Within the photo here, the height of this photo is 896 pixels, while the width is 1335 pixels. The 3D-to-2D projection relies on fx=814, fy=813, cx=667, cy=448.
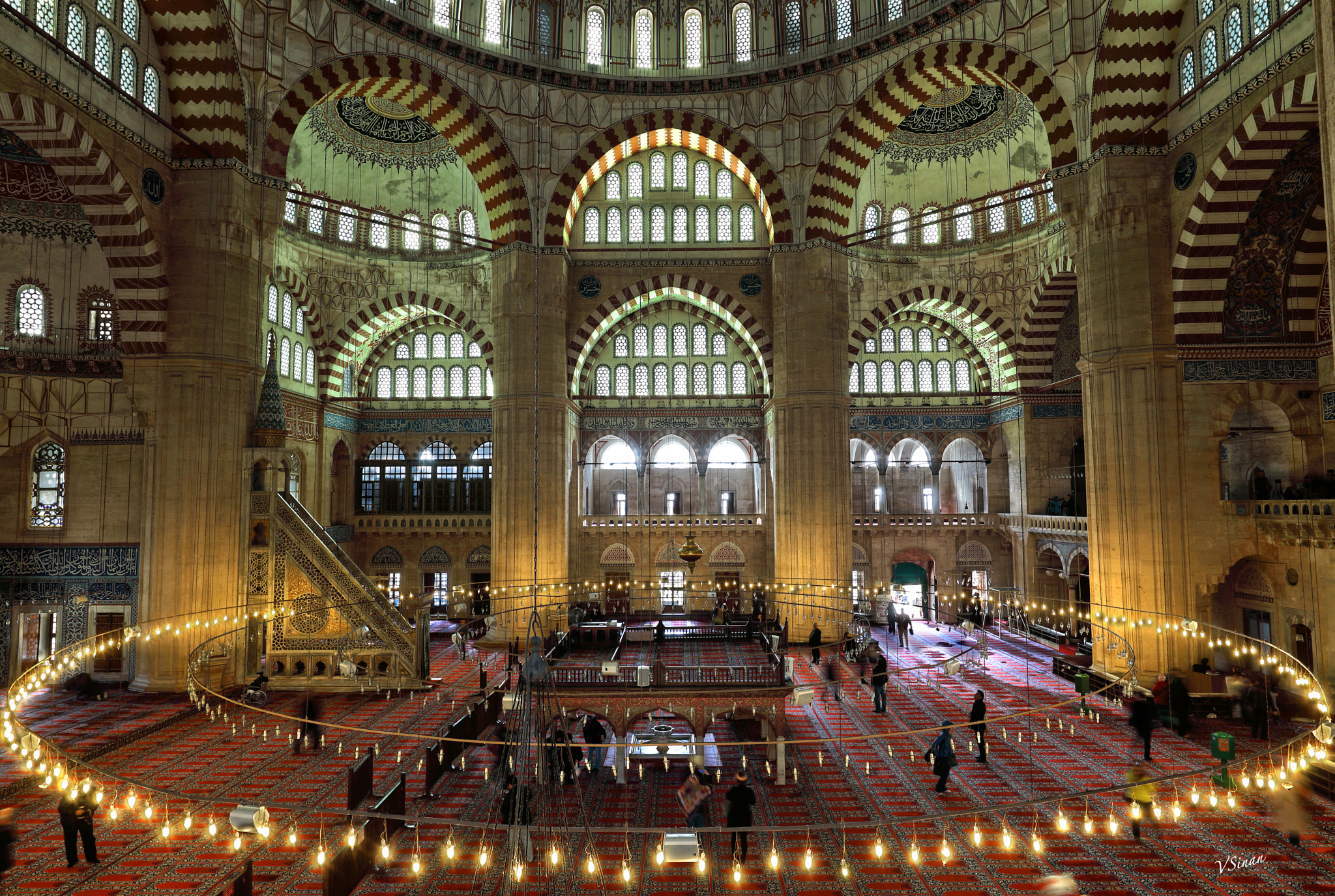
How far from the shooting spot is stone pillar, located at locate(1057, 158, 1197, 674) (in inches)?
520

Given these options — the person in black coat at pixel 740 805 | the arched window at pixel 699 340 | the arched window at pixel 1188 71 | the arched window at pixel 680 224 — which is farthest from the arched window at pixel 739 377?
the person in black coat at pixel 740 805

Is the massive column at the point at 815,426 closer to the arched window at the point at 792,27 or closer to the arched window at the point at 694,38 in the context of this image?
the arched window at the point at 792,27

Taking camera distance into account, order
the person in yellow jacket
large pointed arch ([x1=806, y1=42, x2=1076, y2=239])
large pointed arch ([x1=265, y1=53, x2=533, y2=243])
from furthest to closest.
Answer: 1. large pointed arch ([x1=265, y1=53, x2=533, y2=243])
2. large pointed arch ([x1=806, y1=42, x2=1076, y2=239])
3. the person in yellow jacket

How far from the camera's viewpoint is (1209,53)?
42.2 ft

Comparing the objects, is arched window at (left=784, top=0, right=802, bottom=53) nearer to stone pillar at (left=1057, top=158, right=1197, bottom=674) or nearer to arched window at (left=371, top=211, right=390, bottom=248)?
stone pillar at (left=1057, top=158, right=1197, bottom=674)

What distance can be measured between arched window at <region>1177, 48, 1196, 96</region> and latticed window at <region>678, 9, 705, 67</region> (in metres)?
10.7

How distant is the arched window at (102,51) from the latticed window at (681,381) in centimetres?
1615

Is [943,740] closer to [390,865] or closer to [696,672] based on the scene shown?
[696,672]

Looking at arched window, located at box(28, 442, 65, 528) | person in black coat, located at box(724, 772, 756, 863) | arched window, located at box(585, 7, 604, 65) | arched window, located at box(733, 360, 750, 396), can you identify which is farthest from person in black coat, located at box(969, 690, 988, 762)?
arched window, located at box(585, 7, 604, 65)

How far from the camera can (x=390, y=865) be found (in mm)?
7770

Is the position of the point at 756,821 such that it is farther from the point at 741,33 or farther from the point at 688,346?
the point at 688,346

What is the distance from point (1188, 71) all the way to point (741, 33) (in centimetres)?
1020

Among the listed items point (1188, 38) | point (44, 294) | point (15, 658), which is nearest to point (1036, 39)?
point (1188, 38)

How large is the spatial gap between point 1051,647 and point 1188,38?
1301cm
